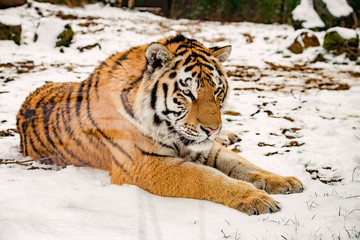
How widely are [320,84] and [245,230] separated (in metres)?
4.25

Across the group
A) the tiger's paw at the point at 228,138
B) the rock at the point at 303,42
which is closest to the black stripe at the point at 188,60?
the tiger's paw at the point at 228,138

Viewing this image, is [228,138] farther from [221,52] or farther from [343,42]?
[343,42]

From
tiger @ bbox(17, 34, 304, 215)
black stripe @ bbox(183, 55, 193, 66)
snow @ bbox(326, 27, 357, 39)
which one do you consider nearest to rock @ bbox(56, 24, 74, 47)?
tiger @ bbox(17, 34, 304, 215)

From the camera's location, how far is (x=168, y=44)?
215cm

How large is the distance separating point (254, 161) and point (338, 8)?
773 cm

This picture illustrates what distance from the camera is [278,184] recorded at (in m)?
2.05

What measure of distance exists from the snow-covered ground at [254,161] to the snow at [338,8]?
2.58m

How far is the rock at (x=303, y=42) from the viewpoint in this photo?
7484 mm

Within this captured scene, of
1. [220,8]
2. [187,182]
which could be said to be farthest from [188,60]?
[220,8]

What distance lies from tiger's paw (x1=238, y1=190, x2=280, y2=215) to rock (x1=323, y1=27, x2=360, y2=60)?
19.2ft

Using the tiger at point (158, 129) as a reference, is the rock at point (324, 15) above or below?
above

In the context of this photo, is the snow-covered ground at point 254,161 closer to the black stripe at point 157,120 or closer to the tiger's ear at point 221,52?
the black stripe at point 157,120

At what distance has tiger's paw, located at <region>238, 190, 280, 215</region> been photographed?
1726 millimetres

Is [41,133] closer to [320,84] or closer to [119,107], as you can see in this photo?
[119,107]
